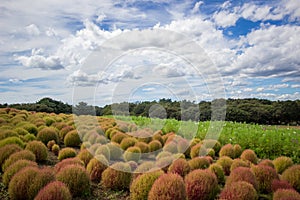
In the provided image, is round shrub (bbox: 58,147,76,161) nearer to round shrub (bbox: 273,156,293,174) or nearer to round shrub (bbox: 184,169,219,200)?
round shrub (bbox: 184,169,219,200)

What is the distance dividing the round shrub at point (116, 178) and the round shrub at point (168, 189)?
1565mm

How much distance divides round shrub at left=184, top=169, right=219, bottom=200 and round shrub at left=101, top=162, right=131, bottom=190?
148 cm

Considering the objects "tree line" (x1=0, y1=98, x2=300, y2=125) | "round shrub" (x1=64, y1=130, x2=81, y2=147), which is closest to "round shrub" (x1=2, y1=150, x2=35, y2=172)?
"round shrub" (x1=64, y1=130, x2=81, y2=147)

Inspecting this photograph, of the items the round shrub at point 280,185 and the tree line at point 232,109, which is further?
the tree line at point 232,109

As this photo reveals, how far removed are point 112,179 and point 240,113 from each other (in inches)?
788

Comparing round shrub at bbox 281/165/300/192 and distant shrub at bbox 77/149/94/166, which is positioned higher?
distant shrub at bbox 77/149/94/166

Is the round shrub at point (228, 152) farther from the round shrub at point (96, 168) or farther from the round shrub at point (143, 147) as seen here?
the round shrub at point (96, 168)

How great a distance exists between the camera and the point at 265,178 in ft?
21.4

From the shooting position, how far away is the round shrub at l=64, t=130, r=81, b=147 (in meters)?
11.2

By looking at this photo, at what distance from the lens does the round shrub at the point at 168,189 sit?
4.94 meters

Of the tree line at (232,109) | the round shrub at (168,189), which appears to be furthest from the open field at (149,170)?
the tree line at (232,109)

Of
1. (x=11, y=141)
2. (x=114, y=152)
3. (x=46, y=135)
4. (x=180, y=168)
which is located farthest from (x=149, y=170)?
(x=46, y=135)

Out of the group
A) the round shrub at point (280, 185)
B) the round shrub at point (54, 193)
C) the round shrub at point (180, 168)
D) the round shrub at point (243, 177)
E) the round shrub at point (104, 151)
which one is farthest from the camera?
the round shrub at point (104, 151)

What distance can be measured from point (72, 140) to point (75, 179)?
5.44 metres
